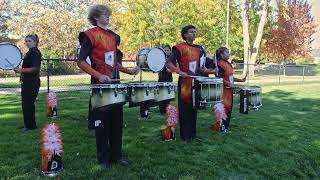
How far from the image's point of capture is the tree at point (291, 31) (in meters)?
43.3

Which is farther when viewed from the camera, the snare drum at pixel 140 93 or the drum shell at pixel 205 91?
the drum shell at pixel 205 91

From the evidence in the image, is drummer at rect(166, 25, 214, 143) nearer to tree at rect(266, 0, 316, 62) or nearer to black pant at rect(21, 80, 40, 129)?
black pant at rect(21, 80, 40, 129)

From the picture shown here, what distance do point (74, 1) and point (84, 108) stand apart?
122 feet

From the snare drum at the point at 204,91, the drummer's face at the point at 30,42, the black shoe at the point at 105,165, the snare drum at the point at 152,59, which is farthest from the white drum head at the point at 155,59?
the black shoe at the point at 105,165

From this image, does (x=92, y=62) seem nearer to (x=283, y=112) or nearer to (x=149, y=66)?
(x=149, y=66)

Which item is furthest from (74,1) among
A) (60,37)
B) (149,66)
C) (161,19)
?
(149,66)

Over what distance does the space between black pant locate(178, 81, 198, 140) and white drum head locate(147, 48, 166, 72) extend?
1.22 metres

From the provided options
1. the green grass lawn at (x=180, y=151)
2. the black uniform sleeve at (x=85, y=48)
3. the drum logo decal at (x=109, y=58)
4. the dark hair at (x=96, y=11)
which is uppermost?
the dark hair at (x=96, y=11)

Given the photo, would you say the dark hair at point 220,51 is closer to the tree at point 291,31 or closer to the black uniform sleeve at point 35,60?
the black uniform sleeve at point 35,60

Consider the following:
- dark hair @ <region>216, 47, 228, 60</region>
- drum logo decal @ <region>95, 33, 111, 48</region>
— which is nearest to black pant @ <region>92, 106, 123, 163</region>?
drum logo decal @ <region>95, 33, 111, 48</region>

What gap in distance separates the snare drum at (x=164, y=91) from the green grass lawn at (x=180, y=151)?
36.7 inches

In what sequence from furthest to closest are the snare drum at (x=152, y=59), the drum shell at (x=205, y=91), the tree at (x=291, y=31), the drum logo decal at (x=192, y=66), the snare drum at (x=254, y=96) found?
1. the tree at (x=291, y=31)
2. the snare drum at (x=254, y=96)
3. the snare drum at (x=152, y=59)
4. the drum logo decal at (x=192, y=66)
5. the drum shell at (x=205, y=91)

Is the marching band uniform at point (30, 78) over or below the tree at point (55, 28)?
below

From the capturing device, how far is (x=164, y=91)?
6.79 meters
